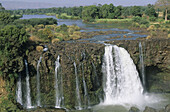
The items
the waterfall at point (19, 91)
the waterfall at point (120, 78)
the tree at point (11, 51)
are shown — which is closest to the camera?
the tree at point (11, 51)

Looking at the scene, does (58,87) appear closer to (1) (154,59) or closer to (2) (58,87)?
(2) (58,87)

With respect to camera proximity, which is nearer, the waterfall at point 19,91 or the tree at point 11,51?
the tree at point 11,51

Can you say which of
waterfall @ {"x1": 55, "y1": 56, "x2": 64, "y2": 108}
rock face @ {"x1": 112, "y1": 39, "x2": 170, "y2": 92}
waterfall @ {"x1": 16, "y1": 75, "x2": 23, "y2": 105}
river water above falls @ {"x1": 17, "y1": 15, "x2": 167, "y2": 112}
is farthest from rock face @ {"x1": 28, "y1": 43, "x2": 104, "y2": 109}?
rock face @ {"x1": 112, "y1": 39, "x2": 170, "y2": 92}

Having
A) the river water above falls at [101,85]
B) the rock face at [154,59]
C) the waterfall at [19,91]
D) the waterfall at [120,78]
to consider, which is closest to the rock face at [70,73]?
the river water above falls at [101,85]

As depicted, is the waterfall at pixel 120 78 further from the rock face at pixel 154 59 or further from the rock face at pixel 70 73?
the rock face at pixel 154 59

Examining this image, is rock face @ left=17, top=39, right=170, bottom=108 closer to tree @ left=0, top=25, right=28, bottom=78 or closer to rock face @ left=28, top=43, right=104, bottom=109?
rock face @ left=28, top=43, right=104, bottom=109

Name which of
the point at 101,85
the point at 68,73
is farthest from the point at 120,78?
the point at 68,73
